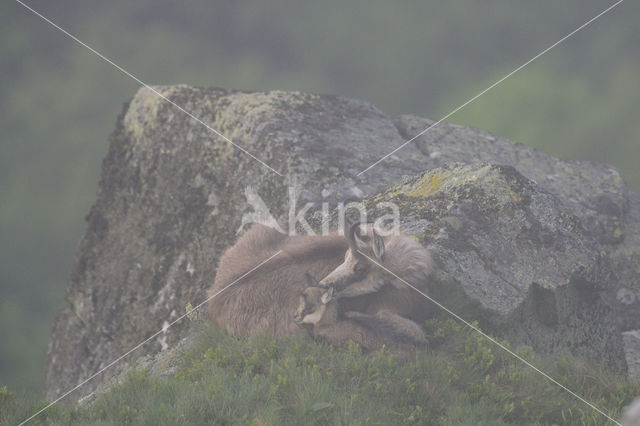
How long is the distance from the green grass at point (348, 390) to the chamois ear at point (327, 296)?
30cm

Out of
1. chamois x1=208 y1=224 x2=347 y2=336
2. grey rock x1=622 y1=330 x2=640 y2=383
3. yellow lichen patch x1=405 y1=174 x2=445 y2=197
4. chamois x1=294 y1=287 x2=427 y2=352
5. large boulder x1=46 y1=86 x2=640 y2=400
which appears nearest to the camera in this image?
chamois x1=294 y1=287 x2=427 y2=352

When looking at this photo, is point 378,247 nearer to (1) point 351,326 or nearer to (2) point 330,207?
(1) point 351,326

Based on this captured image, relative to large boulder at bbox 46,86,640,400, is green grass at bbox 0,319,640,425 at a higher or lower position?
lower

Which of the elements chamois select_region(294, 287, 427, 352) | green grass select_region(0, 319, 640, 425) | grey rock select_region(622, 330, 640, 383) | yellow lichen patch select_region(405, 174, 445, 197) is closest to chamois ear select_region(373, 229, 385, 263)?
chamois select_region(294, 287, 427, 352)

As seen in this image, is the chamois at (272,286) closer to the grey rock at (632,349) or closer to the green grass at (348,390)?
the green grass at (348,390)

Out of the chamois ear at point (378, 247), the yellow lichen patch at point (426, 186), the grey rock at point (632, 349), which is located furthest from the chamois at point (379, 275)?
the grey rock at point (632, 349)

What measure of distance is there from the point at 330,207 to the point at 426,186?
3.31ft

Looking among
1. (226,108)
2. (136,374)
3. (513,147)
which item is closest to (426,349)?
(136,374)

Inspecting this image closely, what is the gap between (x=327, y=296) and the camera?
470cm

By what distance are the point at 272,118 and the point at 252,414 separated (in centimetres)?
475

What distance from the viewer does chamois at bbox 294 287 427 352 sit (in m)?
4.67

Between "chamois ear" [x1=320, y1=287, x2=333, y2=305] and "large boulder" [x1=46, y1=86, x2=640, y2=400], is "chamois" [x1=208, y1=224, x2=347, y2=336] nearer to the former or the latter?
"chamois ear" [x1=320, y1=287, x2=333, y2=305]

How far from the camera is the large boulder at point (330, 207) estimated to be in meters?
6.04

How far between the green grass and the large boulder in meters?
0.87
